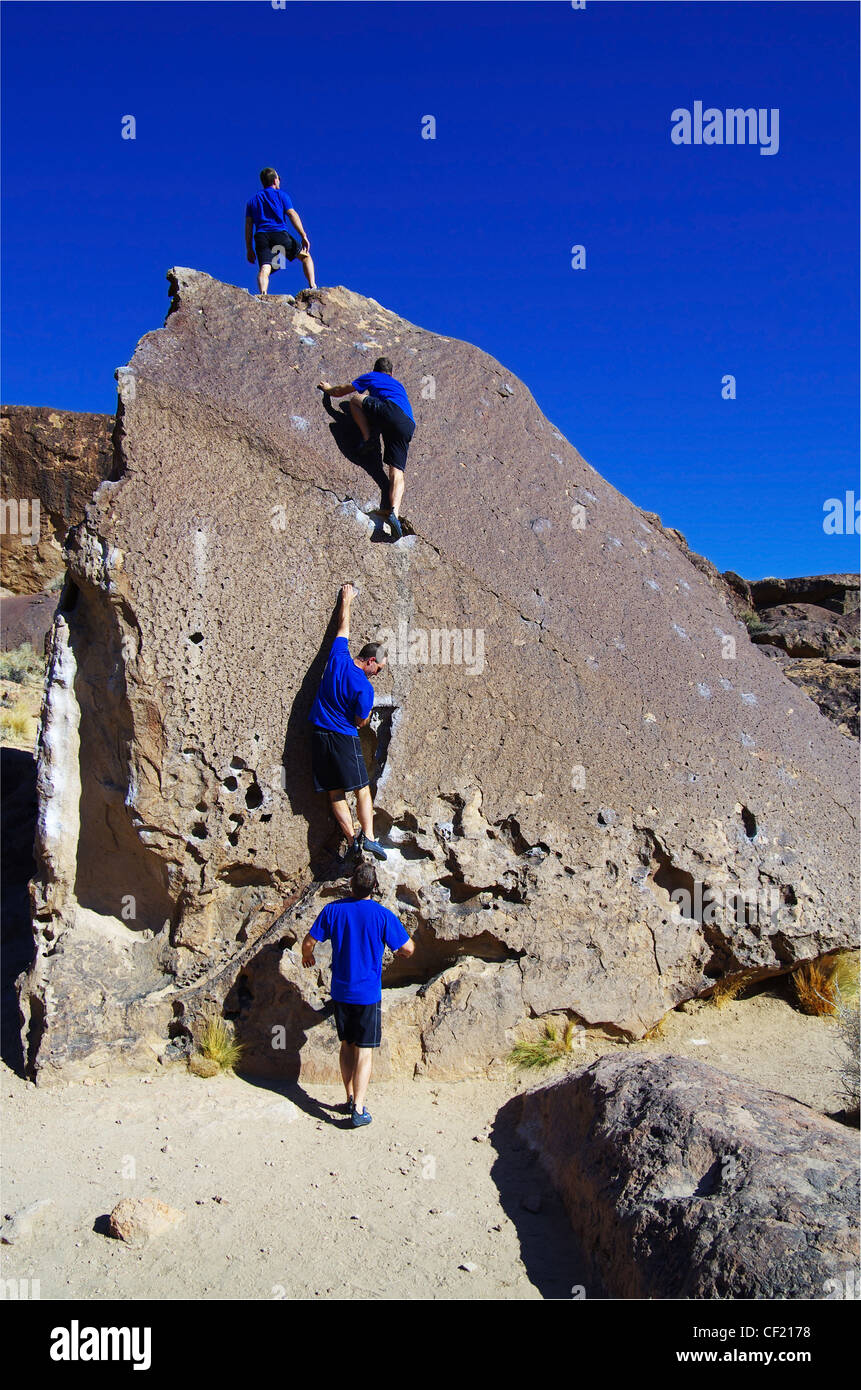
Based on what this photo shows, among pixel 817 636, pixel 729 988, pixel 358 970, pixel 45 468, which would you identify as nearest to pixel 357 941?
pixel 358 970

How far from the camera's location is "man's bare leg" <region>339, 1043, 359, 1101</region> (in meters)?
4.04

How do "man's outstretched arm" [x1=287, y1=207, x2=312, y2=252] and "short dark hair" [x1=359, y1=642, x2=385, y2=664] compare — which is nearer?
"short dark hair" [x1=359, y1=642, x2=385, y2=664]

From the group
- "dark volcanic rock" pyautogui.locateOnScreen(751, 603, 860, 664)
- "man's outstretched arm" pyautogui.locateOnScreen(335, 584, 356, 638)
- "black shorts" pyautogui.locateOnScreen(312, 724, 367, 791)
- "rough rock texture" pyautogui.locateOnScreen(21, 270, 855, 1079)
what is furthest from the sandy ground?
"dark volcanic rock" pyautogui.locateOnScreen(751, 603, 860, 664)

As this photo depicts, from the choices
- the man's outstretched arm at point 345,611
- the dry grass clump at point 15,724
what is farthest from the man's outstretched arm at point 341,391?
the dry grass clump at point 15,724

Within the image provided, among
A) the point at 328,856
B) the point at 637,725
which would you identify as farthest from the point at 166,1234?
the point at 637,725

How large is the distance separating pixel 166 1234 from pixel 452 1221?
3.18 feet

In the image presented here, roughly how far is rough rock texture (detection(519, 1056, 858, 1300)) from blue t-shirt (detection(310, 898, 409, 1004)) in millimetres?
878

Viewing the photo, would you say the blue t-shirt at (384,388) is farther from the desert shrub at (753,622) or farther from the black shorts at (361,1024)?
the desert shrub at (753,622)

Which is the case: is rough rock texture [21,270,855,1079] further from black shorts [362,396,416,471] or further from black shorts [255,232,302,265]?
black shorts [255,232,302,265]

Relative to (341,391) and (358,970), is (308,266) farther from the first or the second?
(358,970)

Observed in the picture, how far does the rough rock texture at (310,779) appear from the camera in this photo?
176 inches

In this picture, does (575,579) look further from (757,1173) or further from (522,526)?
(757,1173)

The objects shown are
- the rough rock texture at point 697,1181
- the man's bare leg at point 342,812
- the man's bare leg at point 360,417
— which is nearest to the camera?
the rough rock texture at point 697,1181

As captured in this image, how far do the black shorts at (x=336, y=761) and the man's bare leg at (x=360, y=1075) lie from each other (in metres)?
1.16
